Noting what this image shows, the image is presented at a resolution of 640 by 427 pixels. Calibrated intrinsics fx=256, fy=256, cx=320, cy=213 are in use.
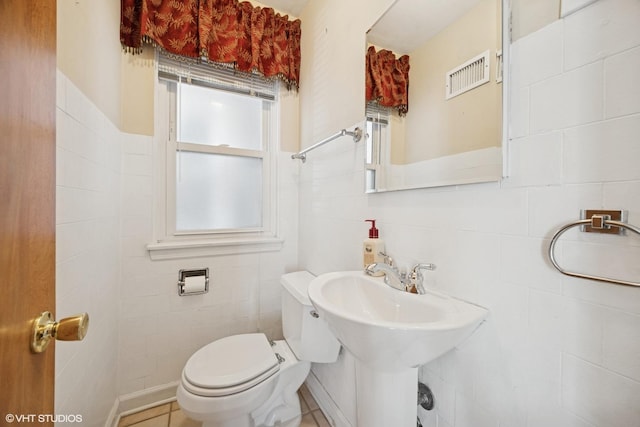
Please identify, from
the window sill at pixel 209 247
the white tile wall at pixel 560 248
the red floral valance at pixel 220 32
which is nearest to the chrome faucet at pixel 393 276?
the white tile wall at pixel 560 248

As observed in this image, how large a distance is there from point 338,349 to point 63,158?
1.33 meters

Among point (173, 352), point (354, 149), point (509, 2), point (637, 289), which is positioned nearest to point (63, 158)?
point (354, 149)

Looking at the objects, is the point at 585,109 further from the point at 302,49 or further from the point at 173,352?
the point at 173,352

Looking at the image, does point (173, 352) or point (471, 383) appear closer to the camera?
point (471, 383)

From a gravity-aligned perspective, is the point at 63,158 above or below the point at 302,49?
below

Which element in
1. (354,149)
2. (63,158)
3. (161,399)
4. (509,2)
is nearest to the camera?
(509,2)

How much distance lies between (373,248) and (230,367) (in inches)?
33.3

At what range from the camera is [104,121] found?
1.16m

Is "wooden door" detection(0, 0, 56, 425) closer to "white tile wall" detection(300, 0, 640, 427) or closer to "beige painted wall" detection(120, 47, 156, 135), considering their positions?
"white tile wall" detection(300, 0, 640, 427)

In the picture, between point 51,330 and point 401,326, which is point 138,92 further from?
point 401,326

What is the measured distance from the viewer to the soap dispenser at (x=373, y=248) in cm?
105

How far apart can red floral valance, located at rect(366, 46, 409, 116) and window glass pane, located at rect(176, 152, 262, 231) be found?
964 mm

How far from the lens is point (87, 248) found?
996mm

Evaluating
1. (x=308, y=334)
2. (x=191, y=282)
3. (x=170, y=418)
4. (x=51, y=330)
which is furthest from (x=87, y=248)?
(x=170, y=418)
